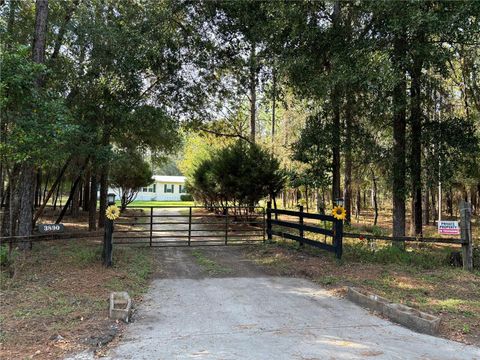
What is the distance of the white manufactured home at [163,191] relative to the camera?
5466 cm

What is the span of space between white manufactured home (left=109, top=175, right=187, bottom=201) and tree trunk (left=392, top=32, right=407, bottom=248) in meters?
45.1

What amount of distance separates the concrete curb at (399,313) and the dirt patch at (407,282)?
6.7 inches

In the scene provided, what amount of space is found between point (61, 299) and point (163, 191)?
168 feet

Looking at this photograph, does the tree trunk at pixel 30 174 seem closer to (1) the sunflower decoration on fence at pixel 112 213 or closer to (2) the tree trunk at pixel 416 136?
(1) the sunflower decoration on fence at pixel 112 213

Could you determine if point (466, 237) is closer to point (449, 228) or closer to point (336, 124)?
point (449, 228)

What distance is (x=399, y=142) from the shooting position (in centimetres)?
1104

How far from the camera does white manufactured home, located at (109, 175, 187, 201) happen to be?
54656mm

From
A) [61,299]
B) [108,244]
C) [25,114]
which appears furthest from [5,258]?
[25,114]

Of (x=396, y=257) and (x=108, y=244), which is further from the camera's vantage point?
(x=396, y=257)

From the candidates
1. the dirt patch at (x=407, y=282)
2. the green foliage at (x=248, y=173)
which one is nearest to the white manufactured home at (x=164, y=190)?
the green foliage at (x=248, y=173)

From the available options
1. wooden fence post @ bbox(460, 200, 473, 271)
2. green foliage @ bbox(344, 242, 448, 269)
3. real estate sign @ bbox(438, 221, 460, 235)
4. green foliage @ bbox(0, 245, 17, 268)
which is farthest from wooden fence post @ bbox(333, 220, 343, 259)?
green foliage @ bbox(0, 245, 17, 268)

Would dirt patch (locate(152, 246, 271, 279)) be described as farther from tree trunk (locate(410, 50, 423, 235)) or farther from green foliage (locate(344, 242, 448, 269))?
tree trunk (locate(410, 50, 423, 235))

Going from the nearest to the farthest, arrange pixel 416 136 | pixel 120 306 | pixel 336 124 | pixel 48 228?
pixel 120 306, pixel 48 228, pixel 416 136, pixel 336 124

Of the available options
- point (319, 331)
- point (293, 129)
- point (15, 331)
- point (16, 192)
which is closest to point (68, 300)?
point (15, 331)
